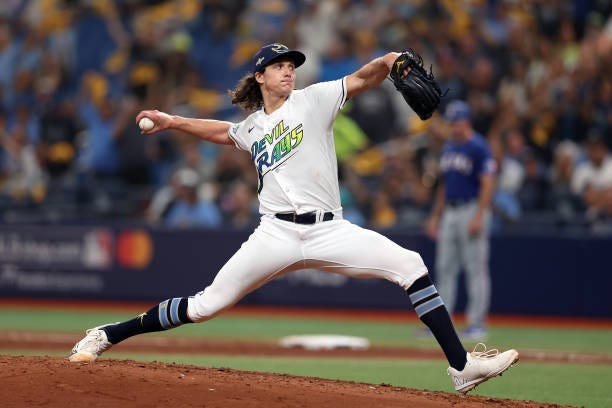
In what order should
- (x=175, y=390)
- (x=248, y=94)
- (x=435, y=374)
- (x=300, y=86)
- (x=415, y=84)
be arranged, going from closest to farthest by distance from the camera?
1. (x=175, y=390)
2. (x=415, y=84)
3. (x=248, y=94)
4. (x=435, y=374)
5. (x=300, y=86)

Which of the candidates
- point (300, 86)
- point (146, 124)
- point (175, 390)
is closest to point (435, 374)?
point (175, 390)

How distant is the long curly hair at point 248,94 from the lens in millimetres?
6219

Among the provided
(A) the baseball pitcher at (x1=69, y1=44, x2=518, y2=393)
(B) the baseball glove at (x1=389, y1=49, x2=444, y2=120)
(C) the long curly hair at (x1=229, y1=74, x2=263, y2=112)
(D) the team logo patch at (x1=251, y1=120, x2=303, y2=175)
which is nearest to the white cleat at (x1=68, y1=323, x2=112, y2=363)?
(A) the baseball pitcher at (x1=69, y1=44, x2=518, y2=393)

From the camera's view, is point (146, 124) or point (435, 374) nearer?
point (146, 124)

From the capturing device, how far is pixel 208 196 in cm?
1416

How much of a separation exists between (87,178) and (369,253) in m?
10.1

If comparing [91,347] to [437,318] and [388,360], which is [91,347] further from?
[388,360]

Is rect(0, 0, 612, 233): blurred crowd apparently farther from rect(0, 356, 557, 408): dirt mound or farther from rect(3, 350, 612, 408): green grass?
rect(0, 356, 557, 408): dirt mound

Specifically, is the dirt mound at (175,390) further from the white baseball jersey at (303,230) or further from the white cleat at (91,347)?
the white baseball jersey at (303,230)

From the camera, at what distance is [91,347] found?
19.9 ft

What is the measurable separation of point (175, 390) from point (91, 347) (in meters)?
1.05

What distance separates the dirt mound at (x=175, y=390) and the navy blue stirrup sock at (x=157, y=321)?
0.19 meters

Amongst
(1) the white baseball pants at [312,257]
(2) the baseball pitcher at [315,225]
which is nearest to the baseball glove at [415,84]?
(2) the baseball pitcher at [315,225]

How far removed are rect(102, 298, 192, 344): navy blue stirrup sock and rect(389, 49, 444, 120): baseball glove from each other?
5.96 ft
